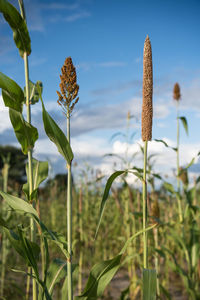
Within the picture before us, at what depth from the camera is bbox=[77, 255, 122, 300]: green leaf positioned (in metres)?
1.16

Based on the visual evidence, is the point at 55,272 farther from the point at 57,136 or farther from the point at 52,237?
the point at 57,136

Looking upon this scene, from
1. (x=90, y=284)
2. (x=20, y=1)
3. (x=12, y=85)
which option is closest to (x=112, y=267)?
(x=90, y=284)

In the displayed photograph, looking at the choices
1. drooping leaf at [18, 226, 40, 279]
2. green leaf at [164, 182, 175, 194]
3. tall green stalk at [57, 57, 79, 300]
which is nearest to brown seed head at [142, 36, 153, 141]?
tall green stalk at [57, 57, 79, 300]

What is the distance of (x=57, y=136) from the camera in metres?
1.01

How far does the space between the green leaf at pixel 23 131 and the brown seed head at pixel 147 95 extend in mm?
438

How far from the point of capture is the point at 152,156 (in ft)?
8.93

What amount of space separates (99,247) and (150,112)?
282 centimetres

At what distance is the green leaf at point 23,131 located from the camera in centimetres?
121

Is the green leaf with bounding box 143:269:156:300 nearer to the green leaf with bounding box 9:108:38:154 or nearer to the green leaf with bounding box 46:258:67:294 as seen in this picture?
the green leaf with bounding box 46:258:67:294

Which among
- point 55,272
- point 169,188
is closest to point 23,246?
point 55,272

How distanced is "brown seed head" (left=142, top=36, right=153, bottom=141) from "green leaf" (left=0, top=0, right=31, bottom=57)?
462 millimetres

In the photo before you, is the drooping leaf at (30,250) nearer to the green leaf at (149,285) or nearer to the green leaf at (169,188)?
the green leaf at (149,285)

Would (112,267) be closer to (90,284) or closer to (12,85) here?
(90,284)

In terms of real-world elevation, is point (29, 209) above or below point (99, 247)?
above
